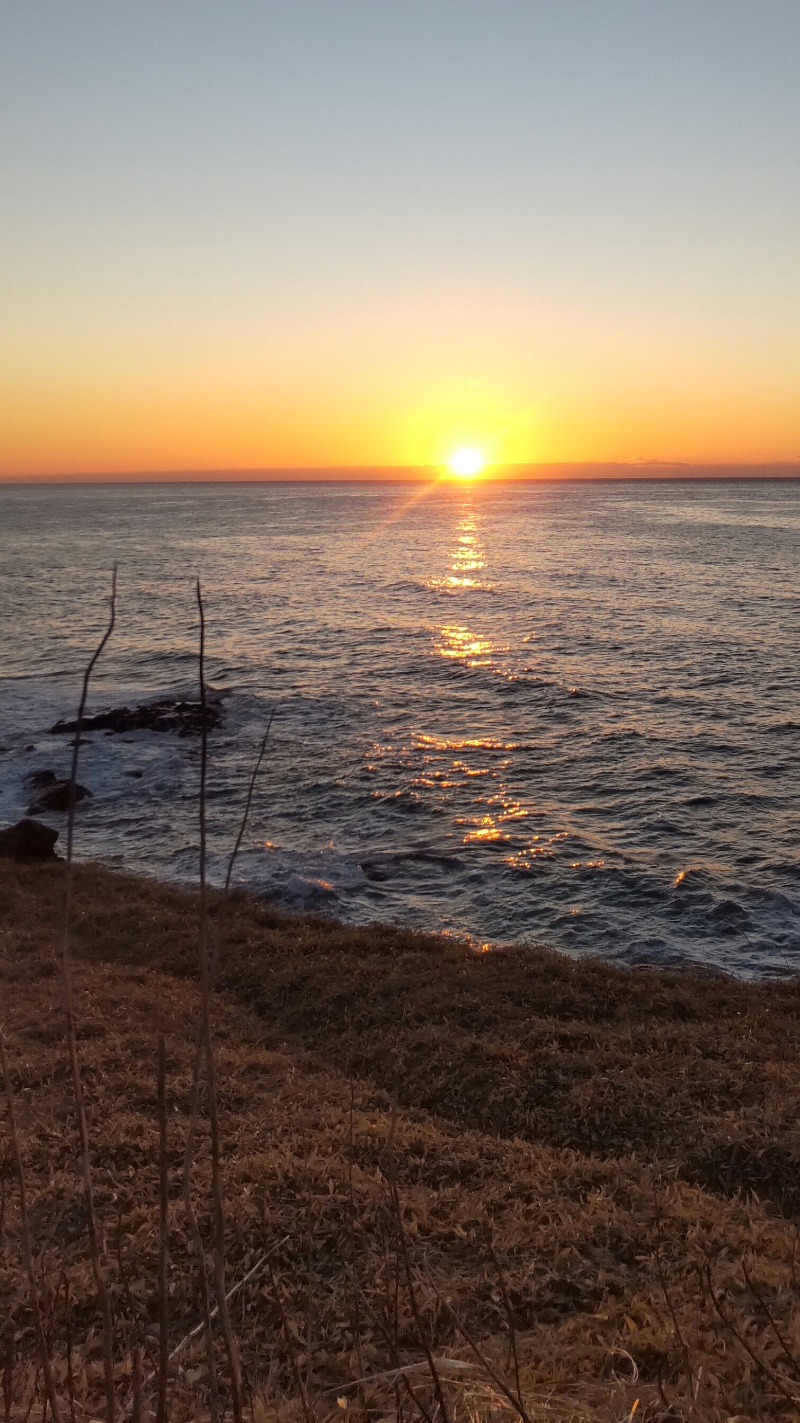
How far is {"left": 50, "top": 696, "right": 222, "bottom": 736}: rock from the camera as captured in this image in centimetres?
2614

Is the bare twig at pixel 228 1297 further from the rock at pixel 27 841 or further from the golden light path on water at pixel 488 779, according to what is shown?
the rock at pixel 27 841

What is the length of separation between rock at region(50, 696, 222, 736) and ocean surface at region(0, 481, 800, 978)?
0.51m

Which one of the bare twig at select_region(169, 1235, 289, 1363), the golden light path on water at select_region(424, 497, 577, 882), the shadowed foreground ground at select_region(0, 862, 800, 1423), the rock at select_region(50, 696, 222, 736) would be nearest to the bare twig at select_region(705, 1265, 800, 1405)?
the shadowed foreground ground at select_region(0, 862, 800, 1423)

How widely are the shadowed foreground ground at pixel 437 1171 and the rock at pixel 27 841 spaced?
12.8ft

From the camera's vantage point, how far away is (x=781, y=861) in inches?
635

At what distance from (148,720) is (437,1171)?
2184cm

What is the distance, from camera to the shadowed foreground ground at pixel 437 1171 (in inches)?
162

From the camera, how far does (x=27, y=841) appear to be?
16656 mm

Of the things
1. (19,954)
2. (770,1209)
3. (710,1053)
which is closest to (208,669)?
(19,954)

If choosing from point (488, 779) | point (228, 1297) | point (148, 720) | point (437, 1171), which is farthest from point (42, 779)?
point (228, 1297)

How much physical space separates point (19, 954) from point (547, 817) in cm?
1053

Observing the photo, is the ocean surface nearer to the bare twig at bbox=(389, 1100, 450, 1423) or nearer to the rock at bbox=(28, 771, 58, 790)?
the rock at bbox=(28, 771, 58, 790)

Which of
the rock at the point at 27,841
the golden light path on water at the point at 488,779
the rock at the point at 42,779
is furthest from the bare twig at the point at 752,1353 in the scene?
the rock at the point at 42,779

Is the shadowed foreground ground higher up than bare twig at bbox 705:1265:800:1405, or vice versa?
bare twig at bbox 705:1265:800:1405
